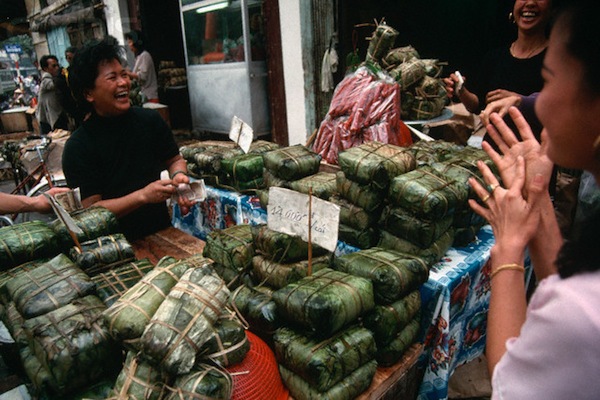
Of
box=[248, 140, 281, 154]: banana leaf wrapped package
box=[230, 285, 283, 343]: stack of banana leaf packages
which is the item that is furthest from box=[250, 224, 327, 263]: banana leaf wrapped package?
box=[248, 140, 281, 154]: banana leaf wrapped package

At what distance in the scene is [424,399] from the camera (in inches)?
95.1

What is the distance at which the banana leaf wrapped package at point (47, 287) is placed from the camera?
1.76 m

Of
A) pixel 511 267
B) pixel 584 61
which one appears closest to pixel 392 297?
pixel 511 267

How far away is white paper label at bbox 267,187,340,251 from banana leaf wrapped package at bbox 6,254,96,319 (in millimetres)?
969

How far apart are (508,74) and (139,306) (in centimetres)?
333

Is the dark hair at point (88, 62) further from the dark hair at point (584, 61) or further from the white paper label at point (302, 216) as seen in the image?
the dark hair at point (584, 61)

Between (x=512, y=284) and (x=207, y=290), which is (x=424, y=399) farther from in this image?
(x=207, y=290)

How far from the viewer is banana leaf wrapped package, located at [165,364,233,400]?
1392 mm

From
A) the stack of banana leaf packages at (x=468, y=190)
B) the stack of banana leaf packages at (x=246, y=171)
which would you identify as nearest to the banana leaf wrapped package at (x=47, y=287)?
the stack of banana leaf packages at (x=246, y=171)

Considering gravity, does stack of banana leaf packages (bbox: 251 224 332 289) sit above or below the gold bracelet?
below

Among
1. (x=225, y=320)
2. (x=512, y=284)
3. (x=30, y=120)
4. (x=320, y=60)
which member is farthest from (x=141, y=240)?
(x=30, y=120)

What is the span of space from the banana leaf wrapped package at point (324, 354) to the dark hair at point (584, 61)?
111cm

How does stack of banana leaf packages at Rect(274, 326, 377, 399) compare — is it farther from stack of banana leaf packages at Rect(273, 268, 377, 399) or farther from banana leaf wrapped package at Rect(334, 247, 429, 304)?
banana leaf wrapped package at Rect(334, 247, 429, 304)

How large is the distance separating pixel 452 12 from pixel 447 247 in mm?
9509
